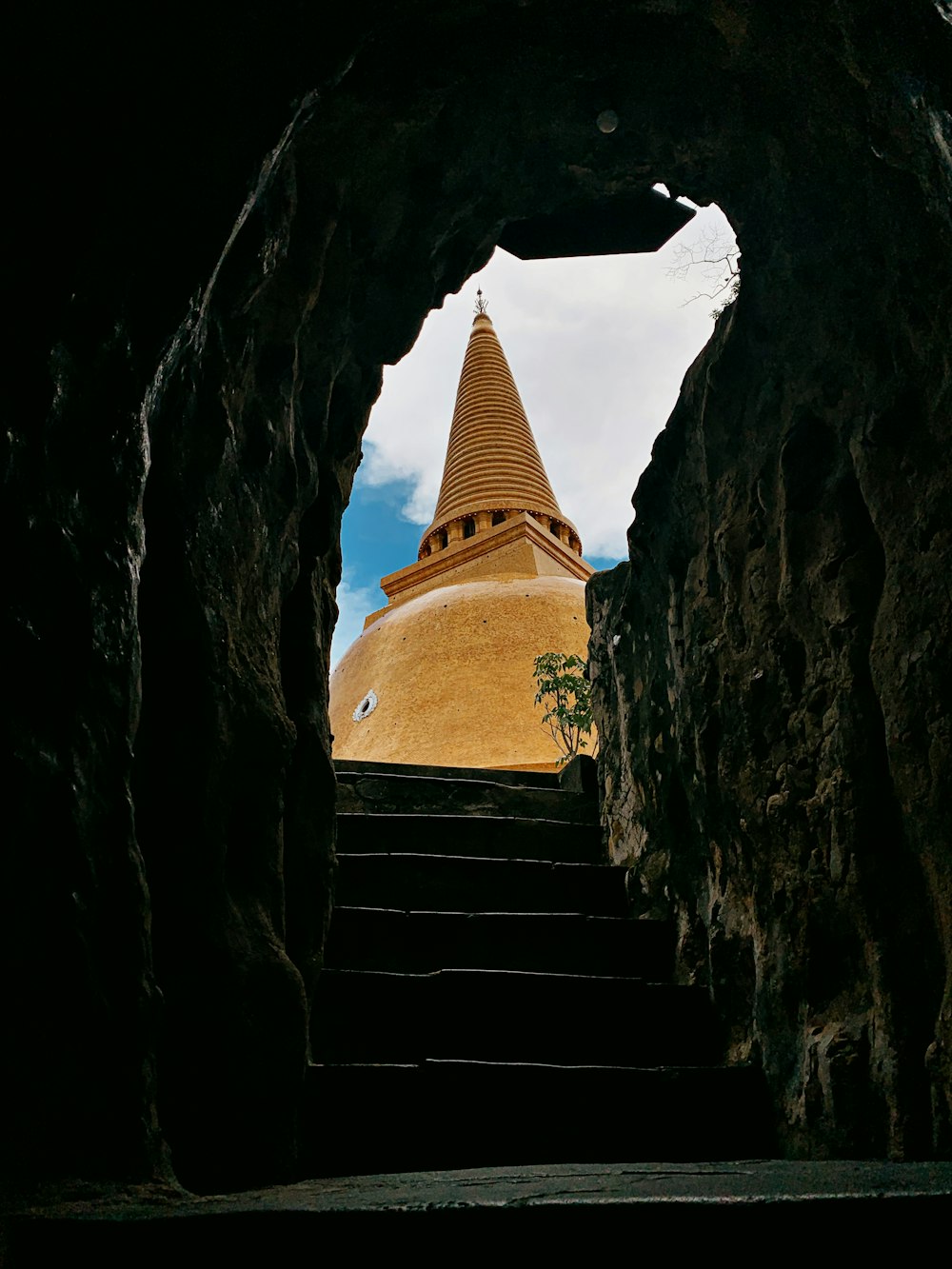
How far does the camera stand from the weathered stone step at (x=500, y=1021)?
147 inches

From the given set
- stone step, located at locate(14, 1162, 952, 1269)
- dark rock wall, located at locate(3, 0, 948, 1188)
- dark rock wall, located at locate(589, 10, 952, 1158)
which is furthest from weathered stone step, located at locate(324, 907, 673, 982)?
stone step, located at locate(14, 1162, 952, 1269)

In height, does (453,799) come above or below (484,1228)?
above

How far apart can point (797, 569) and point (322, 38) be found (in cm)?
228

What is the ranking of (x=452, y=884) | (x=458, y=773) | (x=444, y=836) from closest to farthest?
(x=452, y=884) < (x=444, y=836) < (x=458, y=773)

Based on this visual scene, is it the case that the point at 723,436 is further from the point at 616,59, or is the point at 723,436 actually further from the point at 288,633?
the point at 288,633

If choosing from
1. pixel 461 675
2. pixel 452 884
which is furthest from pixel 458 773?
pixel 461 675

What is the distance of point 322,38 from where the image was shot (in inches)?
99.6

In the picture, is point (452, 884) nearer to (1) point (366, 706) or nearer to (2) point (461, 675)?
(2) point (461, 675)

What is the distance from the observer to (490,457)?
68.3ft

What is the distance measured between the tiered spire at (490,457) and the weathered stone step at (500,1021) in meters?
16.2

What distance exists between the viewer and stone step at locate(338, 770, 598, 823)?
5.74 meters

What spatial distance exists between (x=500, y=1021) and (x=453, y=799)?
209 centimetres

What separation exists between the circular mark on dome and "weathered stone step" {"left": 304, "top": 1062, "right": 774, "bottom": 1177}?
438 inches

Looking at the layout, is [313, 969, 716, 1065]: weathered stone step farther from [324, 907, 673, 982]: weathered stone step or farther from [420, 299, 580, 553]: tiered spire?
[420, 299, 580, 553]: tiered spire
